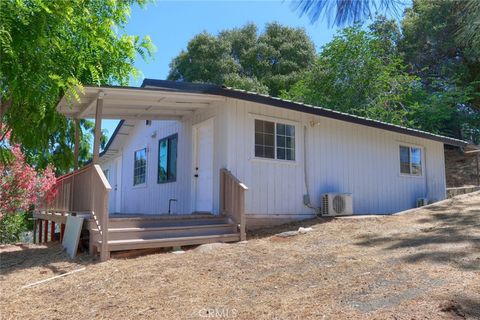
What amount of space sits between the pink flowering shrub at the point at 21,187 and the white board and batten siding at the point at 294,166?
277 centimetres

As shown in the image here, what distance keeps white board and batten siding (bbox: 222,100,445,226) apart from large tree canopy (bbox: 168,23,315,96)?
1600 centimetres

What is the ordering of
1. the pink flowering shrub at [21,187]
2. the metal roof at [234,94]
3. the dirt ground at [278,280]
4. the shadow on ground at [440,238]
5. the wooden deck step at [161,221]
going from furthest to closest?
the pink flowering shrub at [21,187] → the metal roof at [234,94] → the wooden deck step at [161,221] → the shadow on ground at [440,238] → the dirt ground at [278,280]

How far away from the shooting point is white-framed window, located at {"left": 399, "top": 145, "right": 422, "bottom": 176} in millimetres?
12883

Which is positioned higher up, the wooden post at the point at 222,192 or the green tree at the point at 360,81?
the green tree at the point at 360,81

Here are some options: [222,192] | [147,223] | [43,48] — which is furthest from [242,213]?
[43,48]

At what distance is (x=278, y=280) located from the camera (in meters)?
5.21

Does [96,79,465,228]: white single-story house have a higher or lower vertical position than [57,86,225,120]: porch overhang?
lower

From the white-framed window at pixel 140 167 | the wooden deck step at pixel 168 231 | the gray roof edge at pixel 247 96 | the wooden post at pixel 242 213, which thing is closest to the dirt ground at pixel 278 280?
the wooden post at pixel 242 213

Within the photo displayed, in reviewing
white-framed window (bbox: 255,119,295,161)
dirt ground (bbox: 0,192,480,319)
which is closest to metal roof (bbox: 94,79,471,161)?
white-framed window (bbox: 255,119,295,161)

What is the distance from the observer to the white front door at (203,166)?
374 inches

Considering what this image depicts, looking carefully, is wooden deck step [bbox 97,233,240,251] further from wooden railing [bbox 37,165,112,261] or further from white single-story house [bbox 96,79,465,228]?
white single-story house [bbox 96,79,465,228]

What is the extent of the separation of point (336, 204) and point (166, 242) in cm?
453

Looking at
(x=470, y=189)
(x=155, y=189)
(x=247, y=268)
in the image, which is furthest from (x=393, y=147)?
(x=247, y=268)

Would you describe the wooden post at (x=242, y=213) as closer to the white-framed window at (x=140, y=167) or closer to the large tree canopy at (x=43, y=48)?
the large tree canopy at (x=43, y=48)
